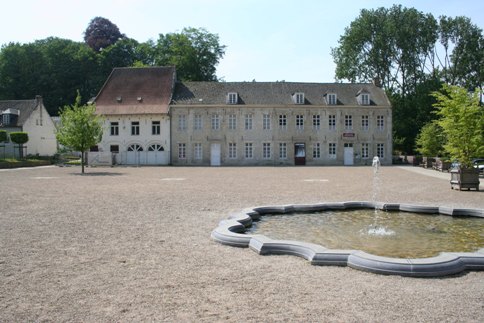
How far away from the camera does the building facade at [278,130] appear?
4512cm

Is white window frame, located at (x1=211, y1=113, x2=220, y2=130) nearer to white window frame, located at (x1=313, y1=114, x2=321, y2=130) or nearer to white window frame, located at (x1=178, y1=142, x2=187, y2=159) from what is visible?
white window frame, located at (x1=178, y1=142, x2=187, y2=159)

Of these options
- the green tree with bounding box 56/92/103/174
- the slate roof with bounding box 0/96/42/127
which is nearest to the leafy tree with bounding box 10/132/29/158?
the slate roof with bounding box 0/96/42/127

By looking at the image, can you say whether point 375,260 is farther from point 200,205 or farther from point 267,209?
point 200,205

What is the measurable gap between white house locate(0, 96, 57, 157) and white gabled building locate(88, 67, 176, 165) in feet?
25.9

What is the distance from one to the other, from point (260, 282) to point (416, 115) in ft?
169

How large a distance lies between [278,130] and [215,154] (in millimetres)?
6861

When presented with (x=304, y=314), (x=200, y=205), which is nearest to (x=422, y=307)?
(x=304, y=314)

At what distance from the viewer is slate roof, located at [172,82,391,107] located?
45.4 meters

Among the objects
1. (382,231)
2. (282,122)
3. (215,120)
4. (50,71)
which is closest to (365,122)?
(282,122)

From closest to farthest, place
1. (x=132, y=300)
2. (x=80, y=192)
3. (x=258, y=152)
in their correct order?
1. (x=132, y=300)
2. (x=80, y=192)
3. (x=258, y=152)

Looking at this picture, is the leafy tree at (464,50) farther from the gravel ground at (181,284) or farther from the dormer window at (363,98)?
the gravel ground at (181,284)

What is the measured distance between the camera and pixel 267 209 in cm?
1139

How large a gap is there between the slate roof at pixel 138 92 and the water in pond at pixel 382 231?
35522 mm

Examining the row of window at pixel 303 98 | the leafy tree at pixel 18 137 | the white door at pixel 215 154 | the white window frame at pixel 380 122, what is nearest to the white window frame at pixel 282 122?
the row of window at pixel 303 98
